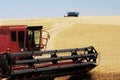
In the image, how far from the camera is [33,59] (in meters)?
16.2

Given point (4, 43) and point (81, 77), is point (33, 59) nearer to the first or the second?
point (4, 43)

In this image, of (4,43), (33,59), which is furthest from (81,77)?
(4,43)

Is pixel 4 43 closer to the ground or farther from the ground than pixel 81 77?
farther from the ground

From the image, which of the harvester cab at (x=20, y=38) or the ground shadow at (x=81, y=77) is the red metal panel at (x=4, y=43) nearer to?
the harvester cab at (x=20, y=38)

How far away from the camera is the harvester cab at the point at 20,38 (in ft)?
61.2

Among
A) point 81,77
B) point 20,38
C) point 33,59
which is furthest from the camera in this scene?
point 81,77

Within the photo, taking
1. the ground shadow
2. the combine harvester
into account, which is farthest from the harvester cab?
the ground shadow

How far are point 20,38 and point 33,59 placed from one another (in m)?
2.78

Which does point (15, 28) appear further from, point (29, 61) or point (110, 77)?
point (110, 77)

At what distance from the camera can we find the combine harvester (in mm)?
Answer: 15312

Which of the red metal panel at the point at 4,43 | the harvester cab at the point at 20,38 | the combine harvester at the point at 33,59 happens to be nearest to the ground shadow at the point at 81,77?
the combine harvester at the point at 33,59

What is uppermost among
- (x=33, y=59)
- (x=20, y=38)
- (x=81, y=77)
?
(x=20, y=38)

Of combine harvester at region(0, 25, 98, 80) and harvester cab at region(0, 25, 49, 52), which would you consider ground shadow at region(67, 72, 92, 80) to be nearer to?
combine harvester at region(0, 25, 98, 80)

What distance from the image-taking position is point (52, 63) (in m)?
17.3
